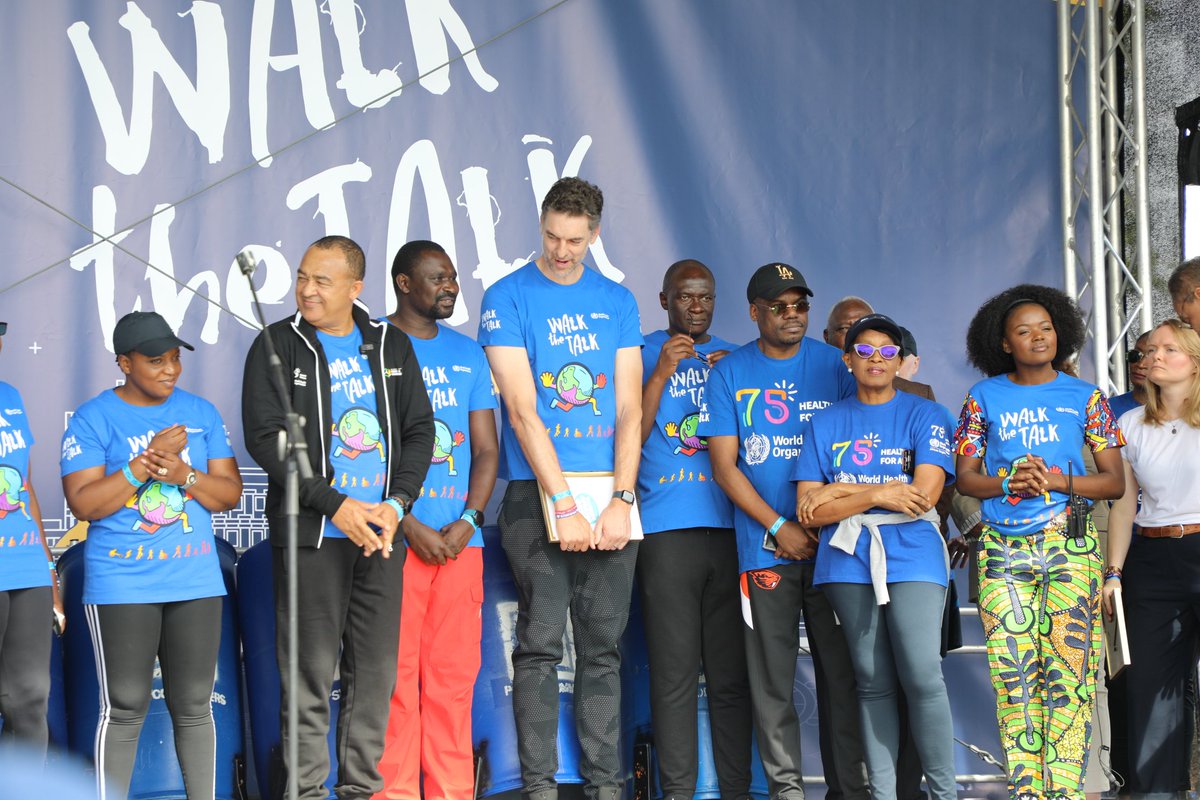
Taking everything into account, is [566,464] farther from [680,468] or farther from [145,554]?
[145,554]

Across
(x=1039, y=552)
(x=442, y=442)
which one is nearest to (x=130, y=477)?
(x=442, y=442)

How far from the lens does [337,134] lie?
527 cm

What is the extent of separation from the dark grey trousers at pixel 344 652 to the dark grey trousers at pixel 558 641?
452mm

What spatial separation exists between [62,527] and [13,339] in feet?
2.38

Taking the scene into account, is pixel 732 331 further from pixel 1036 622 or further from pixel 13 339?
pixel 13 339

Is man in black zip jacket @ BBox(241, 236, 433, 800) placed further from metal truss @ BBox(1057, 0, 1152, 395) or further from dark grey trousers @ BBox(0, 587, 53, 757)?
metal truss @ BBox(1057, 0, 1152, 395)

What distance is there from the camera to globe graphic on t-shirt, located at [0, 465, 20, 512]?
12.8 ft

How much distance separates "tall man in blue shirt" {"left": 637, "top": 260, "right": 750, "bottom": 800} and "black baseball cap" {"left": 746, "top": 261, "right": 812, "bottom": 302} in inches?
11.6

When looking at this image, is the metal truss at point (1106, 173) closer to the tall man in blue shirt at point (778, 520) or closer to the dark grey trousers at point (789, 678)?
the tall man in blue shirt at point (778, 520)

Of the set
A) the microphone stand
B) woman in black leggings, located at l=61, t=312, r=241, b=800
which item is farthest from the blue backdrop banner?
the microphone stand

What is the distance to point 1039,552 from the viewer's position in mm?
4105

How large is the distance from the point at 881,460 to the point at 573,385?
Answer: 3.34 feet

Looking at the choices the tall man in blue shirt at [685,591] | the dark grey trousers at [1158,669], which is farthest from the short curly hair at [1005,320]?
the tall man in blue shirt at [685,591]

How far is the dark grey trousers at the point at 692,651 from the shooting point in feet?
14.1
